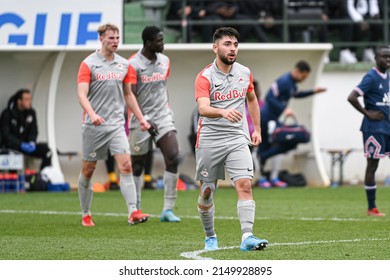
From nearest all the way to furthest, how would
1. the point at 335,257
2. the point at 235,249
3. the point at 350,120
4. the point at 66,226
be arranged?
the point at 335,257 < the point at 235,249 < the point at 66,226 < the point at 350,120

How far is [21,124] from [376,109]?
346 inches

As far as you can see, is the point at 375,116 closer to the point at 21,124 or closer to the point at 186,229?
the point at 186,229

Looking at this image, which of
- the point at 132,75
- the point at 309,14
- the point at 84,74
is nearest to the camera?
the point at 84,74

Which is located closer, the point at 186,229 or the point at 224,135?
the point at 224,135

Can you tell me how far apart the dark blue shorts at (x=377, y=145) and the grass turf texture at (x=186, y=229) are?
841mm

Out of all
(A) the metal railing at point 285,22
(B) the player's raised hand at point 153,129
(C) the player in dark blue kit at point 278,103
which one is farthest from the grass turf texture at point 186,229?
(A) the metal railing at point 285,22

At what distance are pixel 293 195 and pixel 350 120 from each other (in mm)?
4979

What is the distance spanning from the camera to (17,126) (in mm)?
21812

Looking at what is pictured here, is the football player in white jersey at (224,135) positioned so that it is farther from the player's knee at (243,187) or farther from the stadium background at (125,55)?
the stadium background at (125,55)

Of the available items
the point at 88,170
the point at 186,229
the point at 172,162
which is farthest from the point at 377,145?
the point at 88,170

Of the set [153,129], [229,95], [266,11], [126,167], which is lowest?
[126,167]
